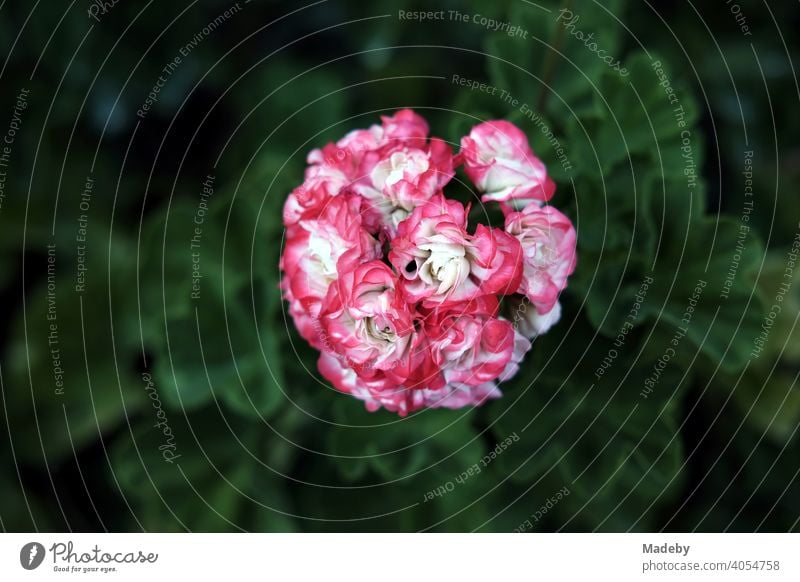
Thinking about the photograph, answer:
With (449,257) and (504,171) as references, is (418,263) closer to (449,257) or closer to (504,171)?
(449,257)

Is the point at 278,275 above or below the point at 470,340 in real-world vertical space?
above

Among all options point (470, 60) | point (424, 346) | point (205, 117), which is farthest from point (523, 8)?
point (424, 346)

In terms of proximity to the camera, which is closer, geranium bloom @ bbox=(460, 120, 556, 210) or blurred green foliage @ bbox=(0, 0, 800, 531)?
geranium bloom @ bbox=(460, 120, 556, 210)

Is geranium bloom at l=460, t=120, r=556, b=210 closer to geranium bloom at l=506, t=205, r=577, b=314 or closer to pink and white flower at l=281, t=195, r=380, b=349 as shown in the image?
geranium bloom at l=506, t=205, r=577, b=314

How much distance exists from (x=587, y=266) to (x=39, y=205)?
98 cm

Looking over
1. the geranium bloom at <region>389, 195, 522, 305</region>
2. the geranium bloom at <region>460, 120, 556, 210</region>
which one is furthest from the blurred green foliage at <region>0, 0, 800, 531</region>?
the geranium bloom at <region>389, 195, 522, 305</region>

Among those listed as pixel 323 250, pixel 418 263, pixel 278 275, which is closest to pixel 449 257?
pixel 418 263

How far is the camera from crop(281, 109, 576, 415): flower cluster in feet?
2.54

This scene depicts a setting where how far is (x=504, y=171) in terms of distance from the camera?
0.87 meters

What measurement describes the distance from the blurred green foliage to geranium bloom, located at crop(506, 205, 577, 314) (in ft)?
0.82

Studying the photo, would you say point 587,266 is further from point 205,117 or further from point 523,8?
point 205,117

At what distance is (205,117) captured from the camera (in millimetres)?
1392

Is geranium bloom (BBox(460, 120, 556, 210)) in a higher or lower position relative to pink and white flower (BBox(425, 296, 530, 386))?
higher

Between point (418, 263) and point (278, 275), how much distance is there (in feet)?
1.57
